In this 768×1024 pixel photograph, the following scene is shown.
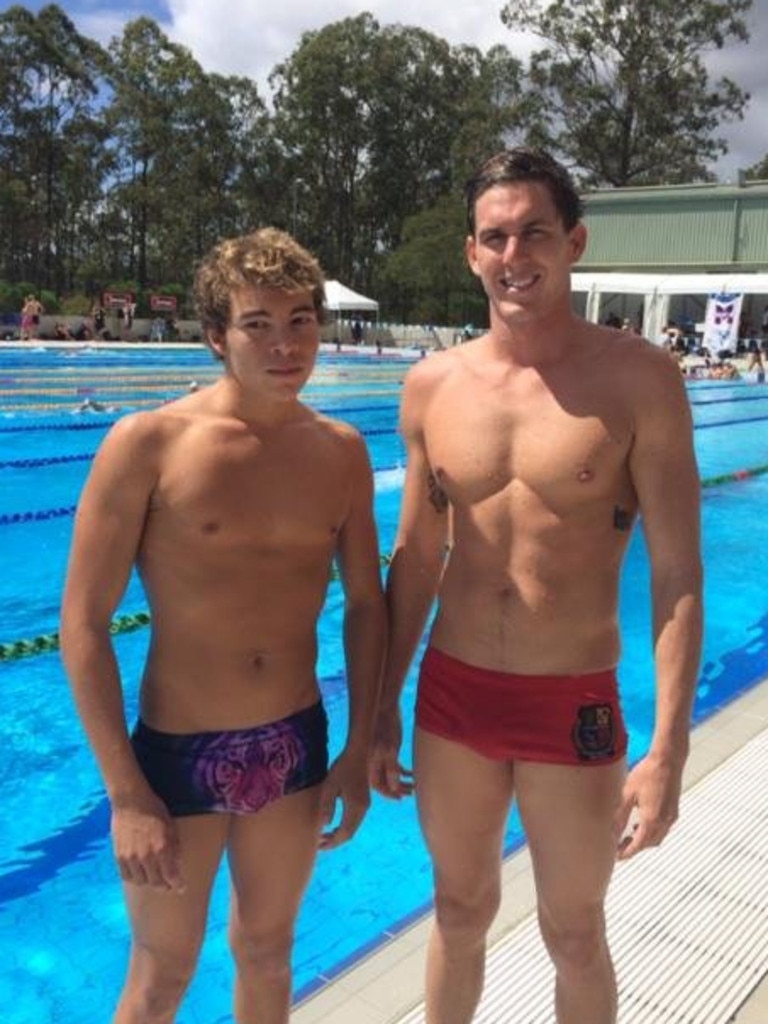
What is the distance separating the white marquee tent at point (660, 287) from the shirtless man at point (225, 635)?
25.1m

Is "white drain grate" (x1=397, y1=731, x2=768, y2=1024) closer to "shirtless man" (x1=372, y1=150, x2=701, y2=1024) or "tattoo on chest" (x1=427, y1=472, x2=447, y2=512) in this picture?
"shirtless man" (x1=372, y1=150, x2=701, y2=1024)

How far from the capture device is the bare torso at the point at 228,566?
5.93 feet

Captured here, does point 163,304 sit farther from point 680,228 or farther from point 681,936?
point 681,936

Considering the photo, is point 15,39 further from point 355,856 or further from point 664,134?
point 355,856

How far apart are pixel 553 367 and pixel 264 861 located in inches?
44.9

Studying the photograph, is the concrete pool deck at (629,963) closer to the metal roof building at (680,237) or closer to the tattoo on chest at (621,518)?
the tattoo on chest at (621,518)

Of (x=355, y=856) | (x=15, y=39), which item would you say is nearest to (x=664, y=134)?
(x=15, y=39)

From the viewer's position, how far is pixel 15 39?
43312 millimetres

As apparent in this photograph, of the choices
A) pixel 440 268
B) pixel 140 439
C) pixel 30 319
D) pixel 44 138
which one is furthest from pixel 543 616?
pixel 44 138

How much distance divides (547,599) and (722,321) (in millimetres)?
24441

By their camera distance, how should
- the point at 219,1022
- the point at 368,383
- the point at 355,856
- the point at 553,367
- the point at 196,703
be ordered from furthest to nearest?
the point at 368,383 → the point at 355,856 → the point at 219,1022 → the point at 553,367 → the point at 196,703

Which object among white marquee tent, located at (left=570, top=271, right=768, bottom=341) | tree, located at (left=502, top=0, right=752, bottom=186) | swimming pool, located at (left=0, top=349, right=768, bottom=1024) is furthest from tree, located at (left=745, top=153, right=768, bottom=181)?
swimming pool, located at (left=0, top=349, right=768, bottom=1024)

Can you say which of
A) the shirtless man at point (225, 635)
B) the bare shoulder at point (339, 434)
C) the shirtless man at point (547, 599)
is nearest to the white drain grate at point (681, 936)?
the shirtless man at point (547, 599)

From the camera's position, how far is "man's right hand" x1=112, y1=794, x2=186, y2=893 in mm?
1737
